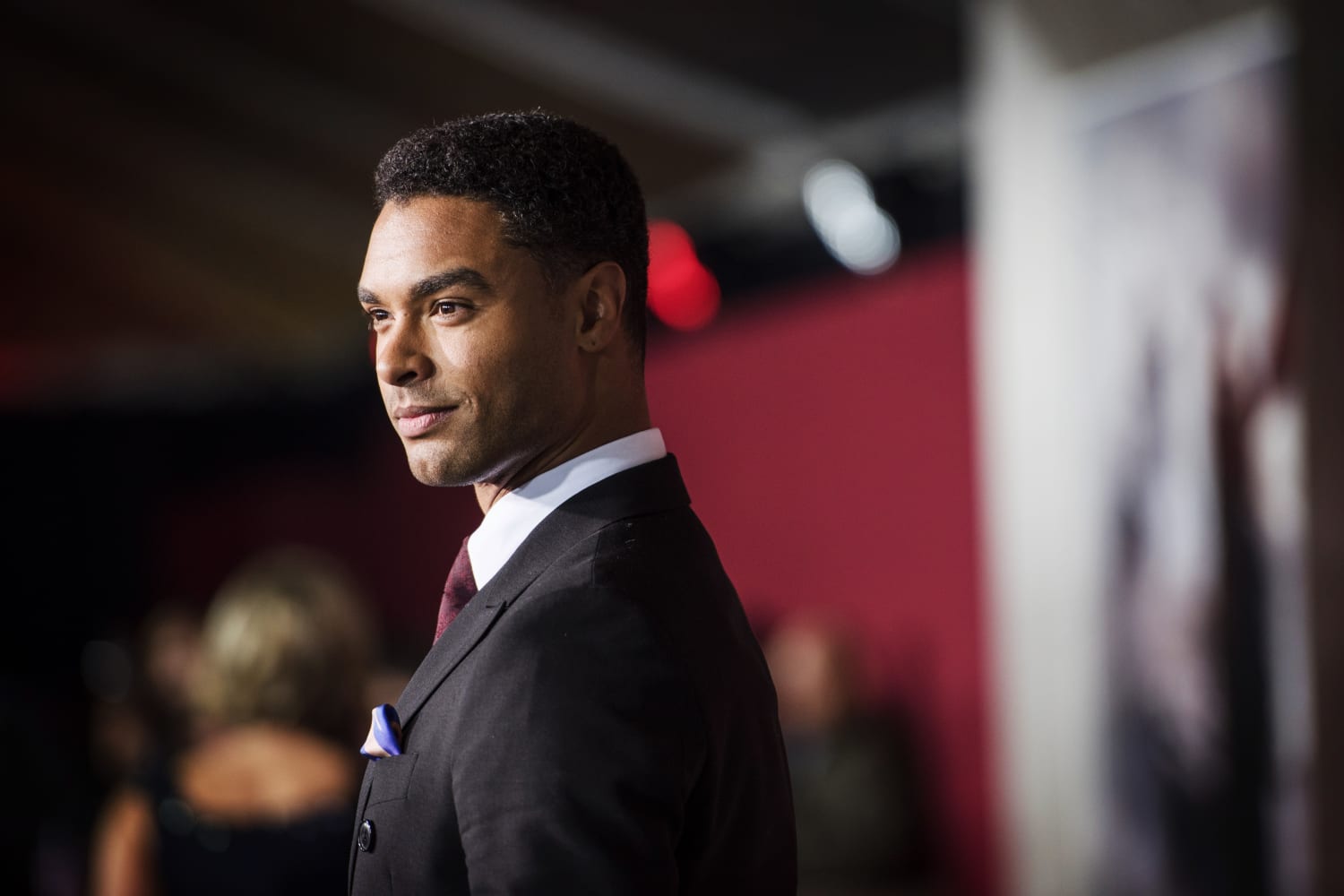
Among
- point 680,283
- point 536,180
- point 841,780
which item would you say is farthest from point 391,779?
point 680,283

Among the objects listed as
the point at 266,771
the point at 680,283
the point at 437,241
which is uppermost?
the point at 680,283

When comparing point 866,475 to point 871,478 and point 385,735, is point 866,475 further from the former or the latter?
point 385,735

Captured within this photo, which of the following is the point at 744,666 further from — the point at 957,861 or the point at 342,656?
the point at 957,861

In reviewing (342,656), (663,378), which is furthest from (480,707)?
(663,378)

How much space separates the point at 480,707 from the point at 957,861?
421 cm

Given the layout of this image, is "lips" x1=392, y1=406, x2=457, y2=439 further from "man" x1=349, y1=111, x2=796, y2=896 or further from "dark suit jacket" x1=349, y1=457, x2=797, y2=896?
"dark suit jacket" x1=349, y1=457, x2=797, y2=896

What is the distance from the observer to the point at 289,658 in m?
2.21

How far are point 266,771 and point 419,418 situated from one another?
142cm

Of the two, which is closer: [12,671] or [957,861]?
[957,861]

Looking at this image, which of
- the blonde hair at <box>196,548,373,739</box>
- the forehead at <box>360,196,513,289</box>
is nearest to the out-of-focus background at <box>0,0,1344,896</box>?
the blonde hair at <box>196,548,373,739</box>

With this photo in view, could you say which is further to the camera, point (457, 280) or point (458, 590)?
point (458, 590)

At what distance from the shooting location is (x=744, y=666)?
39.4 inches

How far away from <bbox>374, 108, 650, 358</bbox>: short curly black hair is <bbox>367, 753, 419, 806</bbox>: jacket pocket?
1.07 ft

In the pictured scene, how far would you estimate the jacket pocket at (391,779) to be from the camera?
96 centimetres
